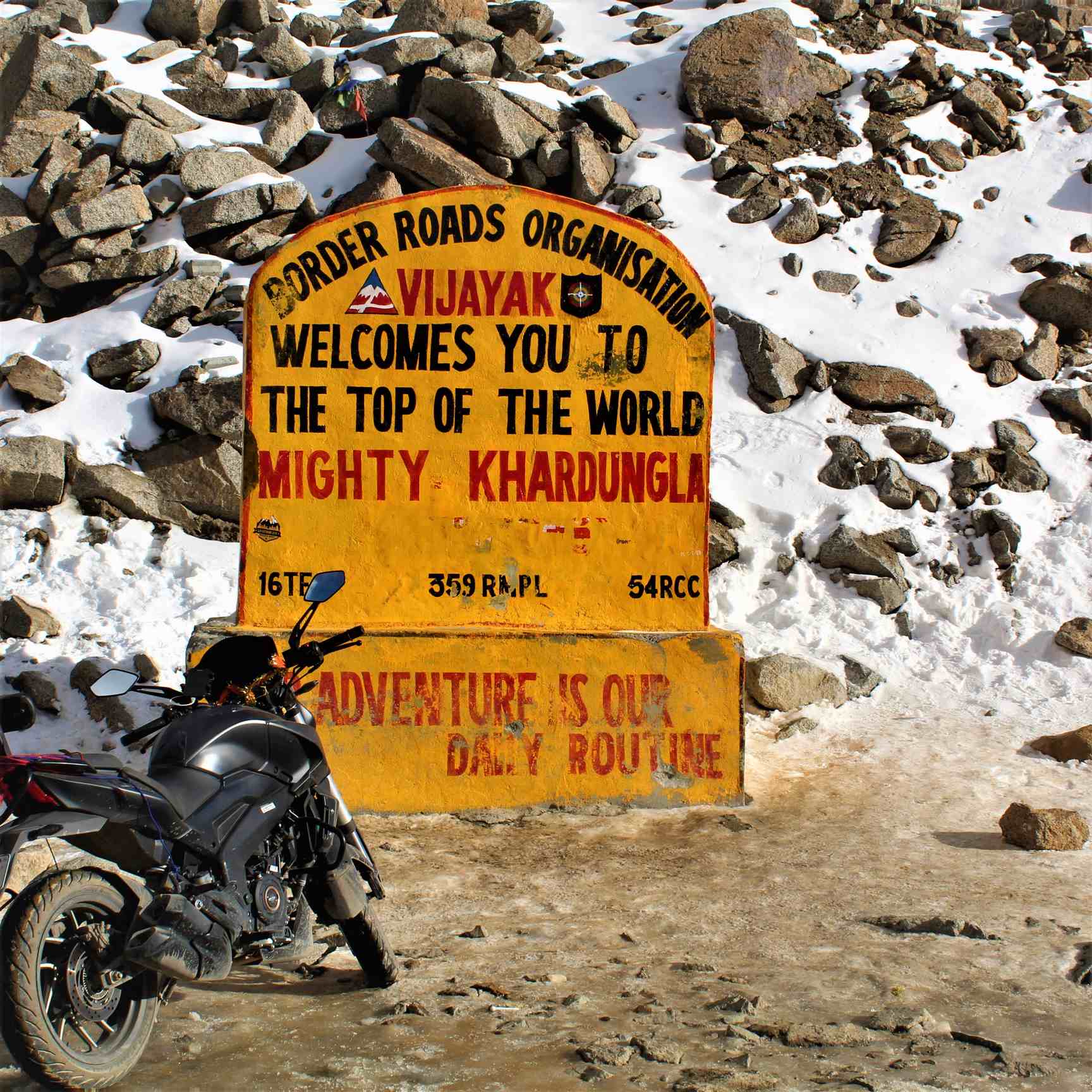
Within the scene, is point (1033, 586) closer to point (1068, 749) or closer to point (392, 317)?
point (1068, 749)

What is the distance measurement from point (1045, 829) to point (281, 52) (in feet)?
41.6

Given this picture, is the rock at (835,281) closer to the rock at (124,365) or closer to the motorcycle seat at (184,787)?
the rock at (124,365)

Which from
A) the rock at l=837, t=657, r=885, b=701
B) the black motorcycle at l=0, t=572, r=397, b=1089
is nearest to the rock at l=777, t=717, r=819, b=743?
the rock at l=837, t=657, r=885, b=701

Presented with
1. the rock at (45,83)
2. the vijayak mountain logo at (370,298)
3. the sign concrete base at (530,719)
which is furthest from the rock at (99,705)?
the rock at (45,83)

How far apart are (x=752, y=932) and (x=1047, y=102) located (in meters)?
12.8

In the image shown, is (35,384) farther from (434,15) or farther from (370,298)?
(434,15)

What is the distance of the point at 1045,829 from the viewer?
606cm

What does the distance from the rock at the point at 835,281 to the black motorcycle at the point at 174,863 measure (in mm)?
8894

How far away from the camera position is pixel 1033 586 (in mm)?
9266

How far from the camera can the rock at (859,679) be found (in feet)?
27.2

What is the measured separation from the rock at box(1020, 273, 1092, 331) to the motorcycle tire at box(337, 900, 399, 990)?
9853 mm

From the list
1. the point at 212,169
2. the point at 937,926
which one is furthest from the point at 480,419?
the point at 212,169

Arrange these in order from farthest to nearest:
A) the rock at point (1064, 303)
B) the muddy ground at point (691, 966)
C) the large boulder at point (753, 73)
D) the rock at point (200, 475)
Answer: the large boulder at point (753, 73) → the rock at point (1064, 303) → the rock at point (200, 475) → the muddy ground at point (691, 966)

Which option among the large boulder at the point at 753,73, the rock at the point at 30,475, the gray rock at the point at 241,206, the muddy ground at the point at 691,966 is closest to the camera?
the muddy ground at the point at 691,966
